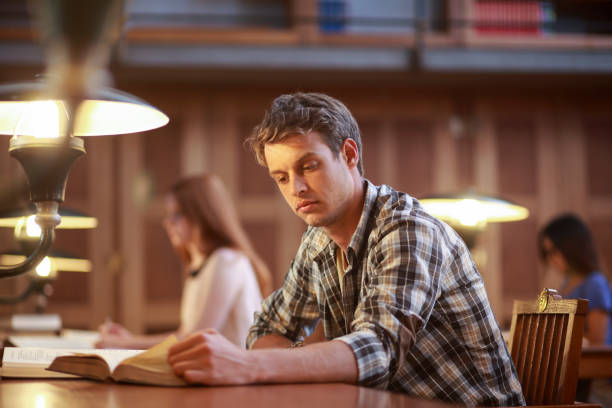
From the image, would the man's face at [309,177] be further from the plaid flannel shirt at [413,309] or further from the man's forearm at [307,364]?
the man's forearm at [307,364]

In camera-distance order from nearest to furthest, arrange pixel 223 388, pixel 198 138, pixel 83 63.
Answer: pixel 83 63 < pixel 223 388 < pixel 198 138

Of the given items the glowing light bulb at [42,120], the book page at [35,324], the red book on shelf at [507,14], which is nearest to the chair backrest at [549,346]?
the glowing light bulb at [42,120]

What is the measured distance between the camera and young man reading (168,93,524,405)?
1128mm

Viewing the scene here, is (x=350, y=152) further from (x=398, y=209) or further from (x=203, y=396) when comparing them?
(x=203, y=396)

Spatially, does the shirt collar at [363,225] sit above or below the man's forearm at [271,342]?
above

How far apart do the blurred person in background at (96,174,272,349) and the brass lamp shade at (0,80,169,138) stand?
3.94 feet

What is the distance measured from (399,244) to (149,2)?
5482mm

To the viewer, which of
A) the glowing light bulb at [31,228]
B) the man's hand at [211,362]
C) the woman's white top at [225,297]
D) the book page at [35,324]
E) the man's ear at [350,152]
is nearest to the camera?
the man's hand at [211,362]

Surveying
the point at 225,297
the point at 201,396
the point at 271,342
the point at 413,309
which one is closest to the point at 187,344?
the point at 201,396

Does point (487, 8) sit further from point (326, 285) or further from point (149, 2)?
point (326, 285)

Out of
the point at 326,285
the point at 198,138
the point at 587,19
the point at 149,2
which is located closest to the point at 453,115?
the point at 587,19

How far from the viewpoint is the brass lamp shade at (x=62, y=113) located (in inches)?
49.1

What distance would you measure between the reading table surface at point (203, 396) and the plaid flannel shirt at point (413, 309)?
0.55 ft

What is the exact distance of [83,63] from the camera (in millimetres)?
517
